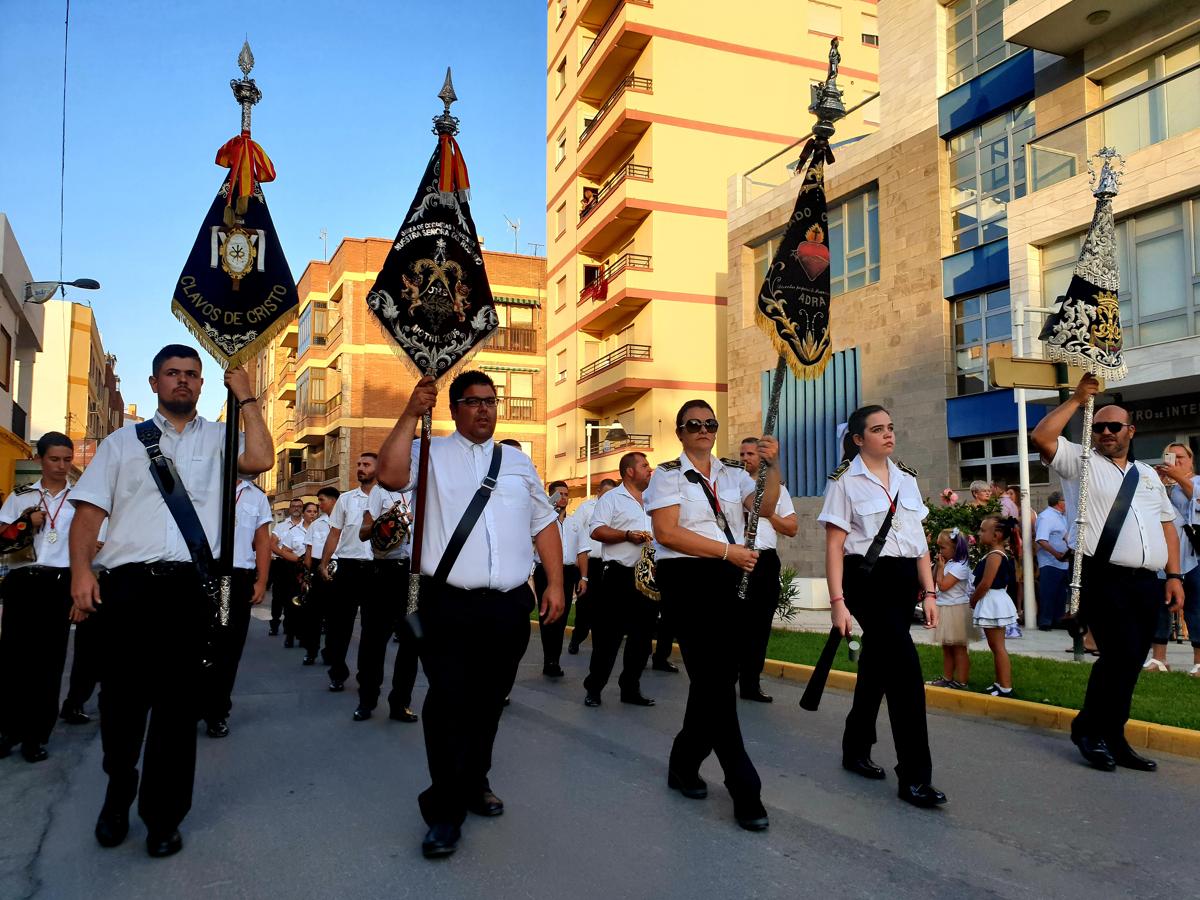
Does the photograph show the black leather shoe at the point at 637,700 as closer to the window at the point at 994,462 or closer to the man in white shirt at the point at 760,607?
the man in white shirt at the point at 760,607

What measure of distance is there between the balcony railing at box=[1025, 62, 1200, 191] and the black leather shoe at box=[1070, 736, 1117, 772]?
1214 centimetres

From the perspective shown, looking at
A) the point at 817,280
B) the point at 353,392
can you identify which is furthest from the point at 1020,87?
the point at 353,392

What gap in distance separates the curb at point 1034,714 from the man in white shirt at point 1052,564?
464cm

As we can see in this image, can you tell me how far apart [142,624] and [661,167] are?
3041 cm

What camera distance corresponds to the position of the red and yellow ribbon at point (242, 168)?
5.82m

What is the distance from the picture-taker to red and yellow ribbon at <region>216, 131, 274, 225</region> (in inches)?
229

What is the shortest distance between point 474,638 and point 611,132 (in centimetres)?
3123

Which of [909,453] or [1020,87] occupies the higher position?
[1020,87]

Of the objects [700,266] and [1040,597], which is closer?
[1040,597]

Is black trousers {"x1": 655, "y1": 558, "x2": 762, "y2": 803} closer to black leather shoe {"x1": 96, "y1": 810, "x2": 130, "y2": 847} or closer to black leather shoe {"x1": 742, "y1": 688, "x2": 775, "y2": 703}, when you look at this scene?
black leather shoe {"x1": 96, "y1": 810, "x2": 130, "y2": 847}

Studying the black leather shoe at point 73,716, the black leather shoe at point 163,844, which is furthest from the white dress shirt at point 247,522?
the black leather shoe at point 163,844

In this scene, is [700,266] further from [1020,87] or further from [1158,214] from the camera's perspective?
[1158,214]

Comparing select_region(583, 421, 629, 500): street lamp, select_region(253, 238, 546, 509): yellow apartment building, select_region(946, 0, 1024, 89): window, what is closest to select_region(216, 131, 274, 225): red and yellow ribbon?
select_region(946, 0, 1024, 89): window

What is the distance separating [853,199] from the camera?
72.8 feet
